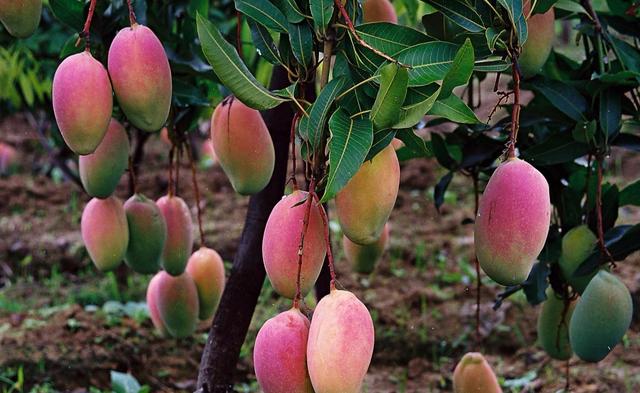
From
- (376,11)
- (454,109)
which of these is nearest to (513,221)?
(454,109)

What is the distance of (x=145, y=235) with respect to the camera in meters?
1.23

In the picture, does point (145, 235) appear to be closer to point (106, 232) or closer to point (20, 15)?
point (106, 232)

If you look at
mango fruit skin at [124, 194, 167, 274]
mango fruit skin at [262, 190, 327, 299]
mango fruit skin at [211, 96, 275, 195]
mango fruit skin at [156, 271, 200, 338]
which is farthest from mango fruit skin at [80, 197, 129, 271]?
mango fruit skin at [262, 190, 327, 299]

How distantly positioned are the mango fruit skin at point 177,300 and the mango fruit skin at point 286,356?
2.07 ft

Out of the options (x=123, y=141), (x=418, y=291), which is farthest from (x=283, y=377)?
(x=418, y=291)

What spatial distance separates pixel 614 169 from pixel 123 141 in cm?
214

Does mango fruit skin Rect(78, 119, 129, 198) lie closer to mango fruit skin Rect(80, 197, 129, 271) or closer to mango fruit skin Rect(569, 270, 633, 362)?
mango fruit skin Rect(80, 197, 129, 271)

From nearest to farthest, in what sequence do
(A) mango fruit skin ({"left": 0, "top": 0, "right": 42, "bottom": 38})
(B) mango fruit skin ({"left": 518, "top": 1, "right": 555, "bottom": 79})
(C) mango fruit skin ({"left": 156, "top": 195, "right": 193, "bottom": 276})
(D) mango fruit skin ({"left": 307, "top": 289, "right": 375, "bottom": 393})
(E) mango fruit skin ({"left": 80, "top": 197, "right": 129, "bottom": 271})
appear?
(D) mango fruit skin ({"left": 307, "top": 289, "right": 375, "bottom": 393}) < (A) mango fruit skin ({"left": 0, "top": 0, "right": 42, "bottom": 38}) < (B) mango fruit skin ({"left": 518, "top": 1, "right": 555, "bottom": 79}) < (E) mango fruit skin ({"left": 80, "top": 197, "right": 129, "bottom": 271}) < (C) mango fruit skin ({"left": 156, "top": 195, "right": 193, "bottom": 276})

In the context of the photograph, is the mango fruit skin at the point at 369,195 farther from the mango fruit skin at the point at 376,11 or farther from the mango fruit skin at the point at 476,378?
the mango fruit skin at the point at 476,378

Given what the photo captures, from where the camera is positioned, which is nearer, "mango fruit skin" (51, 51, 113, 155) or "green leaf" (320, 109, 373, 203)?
"green leaf" (320, 109, 373, 203)

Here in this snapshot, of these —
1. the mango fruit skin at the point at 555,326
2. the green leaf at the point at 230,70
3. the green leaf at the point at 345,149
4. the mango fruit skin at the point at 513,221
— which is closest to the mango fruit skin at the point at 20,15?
the green leaf at the point at 230,70

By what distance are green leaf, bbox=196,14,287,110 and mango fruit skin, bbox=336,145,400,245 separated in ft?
0.30

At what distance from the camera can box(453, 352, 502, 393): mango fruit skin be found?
1237 millimetres

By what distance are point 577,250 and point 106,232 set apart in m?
0.60
